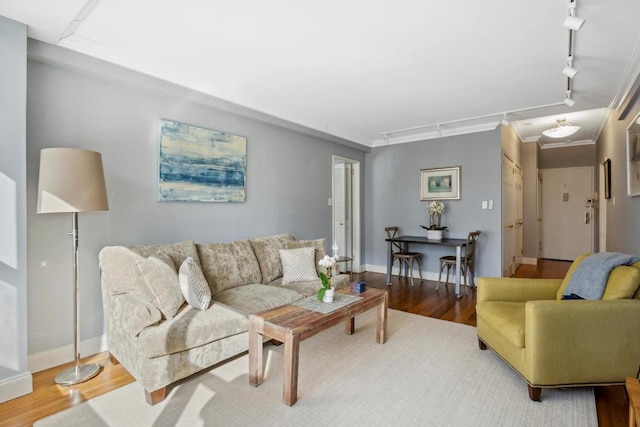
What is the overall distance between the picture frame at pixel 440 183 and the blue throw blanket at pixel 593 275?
282 centimetres

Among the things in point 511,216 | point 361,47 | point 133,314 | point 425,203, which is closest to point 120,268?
point 133,314

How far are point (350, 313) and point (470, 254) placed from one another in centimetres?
309

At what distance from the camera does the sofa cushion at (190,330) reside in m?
1.93

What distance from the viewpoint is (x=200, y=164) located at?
11.0 feet

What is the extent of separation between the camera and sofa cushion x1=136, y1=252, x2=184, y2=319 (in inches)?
87.0

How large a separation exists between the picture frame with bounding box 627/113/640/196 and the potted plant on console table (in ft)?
7.09

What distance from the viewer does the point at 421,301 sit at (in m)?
4.12

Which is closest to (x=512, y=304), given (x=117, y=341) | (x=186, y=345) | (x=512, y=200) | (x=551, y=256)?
(x=186, y=345)

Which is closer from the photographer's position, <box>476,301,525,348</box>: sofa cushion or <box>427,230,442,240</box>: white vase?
<box>476,301,525,348</box>: sofa cushion

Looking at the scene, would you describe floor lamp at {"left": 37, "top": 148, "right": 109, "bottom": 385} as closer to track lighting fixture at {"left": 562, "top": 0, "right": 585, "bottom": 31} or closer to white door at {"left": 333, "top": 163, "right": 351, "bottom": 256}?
track lighting fixture at {"left": 562, "top": 0, "right": 585, "bottom": 31}

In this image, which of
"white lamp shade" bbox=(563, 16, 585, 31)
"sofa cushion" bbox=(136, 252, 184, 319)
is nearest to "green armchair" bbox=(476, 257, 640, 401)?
"white lamp shade" bbox=(563, 16, 585, 31)

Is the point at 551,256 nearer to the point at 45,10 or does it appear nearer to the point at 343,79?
the point at 343,79

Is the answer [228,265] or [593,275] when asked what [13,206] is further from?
[593,275]

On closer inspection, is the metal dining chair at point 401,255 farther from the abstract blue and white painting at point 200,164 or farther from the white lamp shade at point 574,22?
the white lamp shade at point 574,22
